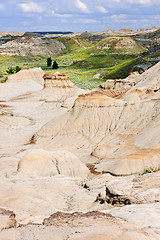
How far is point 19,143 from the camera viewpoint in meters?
41.1

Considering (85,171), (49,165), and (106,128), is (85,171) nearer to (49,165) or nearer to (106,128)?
(49,165)

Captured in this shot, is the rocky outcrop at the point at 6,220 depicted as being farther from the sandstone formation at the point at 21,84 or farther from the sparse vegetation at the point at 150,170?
the sandstone formation at the point at 21,84

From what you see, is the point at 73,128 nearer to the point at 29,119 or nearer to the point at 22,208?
the point at 29,119

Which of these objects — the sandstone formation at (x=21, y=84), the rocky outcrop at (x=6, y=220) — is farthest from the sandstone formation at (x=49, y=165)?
the sandstone formation at (x=21, y=84)

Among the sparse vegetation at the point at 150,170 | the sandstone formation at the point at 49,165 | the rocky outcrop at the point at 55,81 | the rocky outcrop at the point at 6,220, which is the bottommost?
the sandstone formation at the point at 49,165

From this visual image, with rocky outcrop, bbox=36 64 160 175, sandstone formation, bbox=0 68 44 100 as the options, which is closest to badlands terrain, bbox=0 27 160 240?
rocky outcrop, bbox=36 64 160 175

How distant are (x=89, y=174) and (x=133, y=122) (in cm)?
1347

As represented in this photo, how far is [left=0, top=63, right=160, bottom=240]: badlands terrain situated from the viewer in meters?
12.1

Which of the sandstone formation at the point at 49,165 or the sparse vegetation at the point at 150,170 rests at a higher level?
the sparse vegetation at the point at 150,170

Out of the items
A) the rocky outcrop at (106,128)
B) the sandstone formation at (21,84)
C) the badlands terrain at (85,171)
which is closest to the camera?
the badlands terrain at (85,171)

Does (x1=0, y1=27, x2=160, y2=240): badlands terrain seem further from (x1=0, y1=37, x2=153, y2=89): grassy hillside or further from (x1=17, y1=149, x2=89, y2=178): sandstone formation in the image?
(x1=0, y1=37, x2=153, y2=89): grassy hillside

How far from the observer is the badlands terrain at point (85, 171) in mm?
12117

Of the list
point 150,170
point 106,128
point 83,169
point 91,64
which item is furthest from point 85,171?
point 91,64

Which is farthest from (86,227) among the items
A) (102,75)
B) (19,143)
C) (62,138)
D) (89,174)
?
(102,75)
